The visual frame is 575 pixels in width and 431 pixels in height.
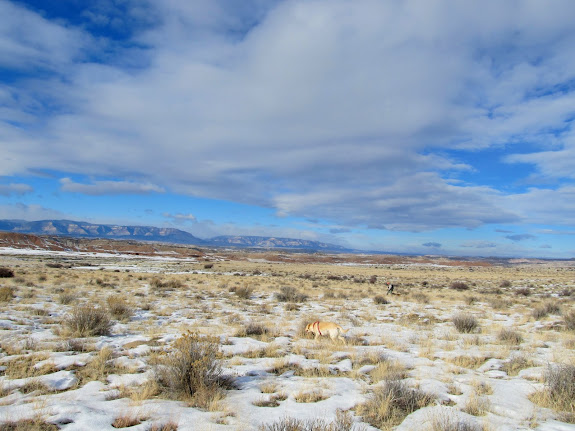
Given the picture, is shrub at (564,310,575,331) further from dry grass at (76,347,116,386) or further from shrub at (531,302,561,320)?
dry grass at (76,347,116,386)

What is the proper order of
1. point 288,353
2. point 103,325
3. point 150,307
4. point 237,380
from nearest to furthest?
point 237,380 → point 288,353 → point 103,325 → point 150,307

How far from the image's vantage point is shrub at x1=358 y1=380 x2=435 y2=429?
4.27 meters

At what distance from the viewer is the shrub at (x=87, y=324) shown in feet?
28.0

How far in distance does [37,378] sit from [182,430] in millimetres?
3322

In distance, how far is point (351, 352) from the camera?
25.1ft

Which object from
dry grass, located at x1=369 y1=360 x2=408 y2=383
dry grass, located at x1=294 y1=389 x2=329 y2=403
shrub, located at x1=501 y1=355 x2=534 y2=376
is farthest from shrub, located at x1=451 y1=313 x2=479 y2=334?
dry grass, located at x1=294 y1=389 x2=329 y2=403

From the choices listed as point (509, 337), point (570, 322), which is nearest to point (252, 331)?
point (509, 337)

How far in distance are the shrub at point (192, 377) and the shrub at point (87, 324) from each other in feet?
14.2

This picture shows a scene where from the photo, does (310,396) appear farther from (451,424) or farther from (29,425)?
(29,425)

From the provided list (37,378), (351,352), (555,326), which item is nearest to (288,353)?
(351,352)

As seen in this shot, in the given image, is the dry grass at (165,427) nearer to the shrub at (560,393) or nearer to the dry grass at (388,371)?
the dry grass at (388,371)

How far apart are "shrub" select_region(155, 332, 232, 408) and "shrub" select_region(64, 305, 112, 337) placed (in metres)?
4.32

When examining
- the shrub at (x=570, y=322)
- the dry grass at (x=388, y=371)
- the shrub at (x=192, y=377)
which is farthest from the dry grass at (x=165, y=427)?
the shrub at (x=570, y=322)

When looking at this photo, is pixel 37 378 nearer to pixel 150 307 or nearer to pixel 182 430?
pixel 182 430
